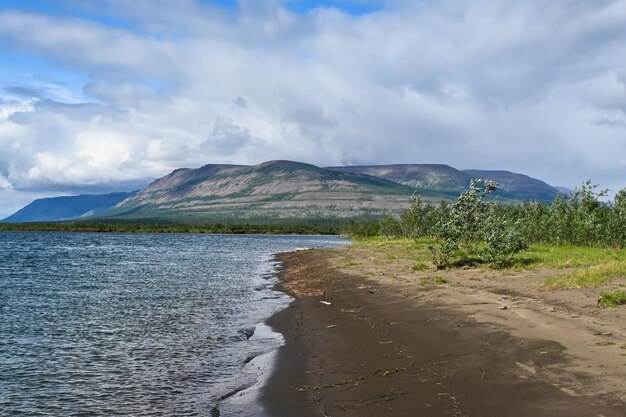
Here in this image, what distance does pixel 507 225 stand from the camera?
45281 millimetres

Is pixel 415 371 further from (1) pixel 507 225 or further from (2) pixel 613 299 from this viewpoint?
(1) pixel 507 225

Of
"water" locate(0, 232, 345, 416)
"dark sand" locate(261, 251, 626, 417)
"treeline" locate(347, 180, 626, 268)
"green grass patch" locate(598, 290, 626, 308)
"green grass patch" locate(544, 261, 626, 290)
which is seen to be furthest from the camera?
"treeline" locate(347, 180, 626, 268)

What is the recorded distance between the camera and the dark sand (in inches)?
A: 464

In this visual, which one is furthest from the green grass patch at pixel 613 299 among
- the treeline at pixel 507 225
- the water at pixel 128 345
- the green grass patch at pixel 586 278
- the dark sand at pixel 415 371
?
the treeline at pixel 507 225

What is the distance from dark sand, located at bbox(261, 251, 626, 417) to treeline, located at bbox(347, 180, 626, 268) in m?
18.0

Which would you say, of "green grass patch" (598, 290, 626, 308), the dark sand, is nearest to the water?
the dark sand

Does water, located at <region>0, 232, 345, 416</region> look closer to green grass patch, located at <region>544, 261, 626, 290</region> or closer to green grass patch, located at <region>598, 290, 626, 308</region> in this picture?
green grass patch, located at <region>598, 290, 626, 308</region>

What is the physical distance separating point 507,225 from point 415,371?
33.7 meters

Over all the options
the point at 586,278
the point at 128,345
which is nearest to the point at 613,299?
the point at 586,278

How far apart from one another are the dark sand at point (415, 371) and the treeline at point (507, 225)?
17955 millimetres

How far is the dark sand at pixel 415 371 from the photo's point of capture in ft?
38.7

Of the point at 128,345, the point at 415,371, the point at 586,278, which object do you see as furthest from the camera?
the point at 586,278

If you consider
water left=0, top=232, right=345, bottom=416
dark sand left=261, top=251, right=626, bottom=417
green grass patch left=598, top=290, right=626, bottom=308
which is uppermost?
green grass patch left=598, top=290, right=626, bottom=308

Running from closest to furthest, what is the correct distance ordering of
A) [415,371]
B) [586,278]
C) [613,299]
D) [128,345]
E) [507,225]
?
[415,371] < [613,299] < [128,345] < [586,278] < [507,225]
